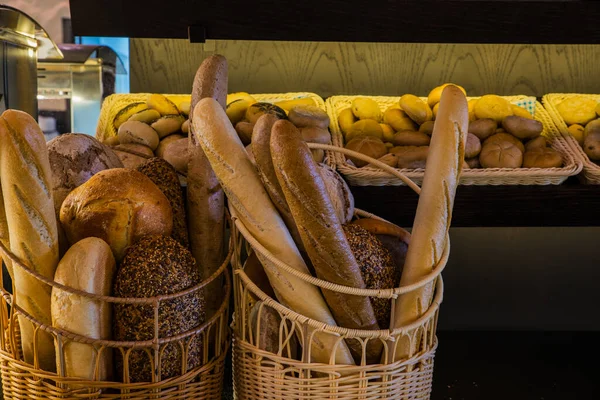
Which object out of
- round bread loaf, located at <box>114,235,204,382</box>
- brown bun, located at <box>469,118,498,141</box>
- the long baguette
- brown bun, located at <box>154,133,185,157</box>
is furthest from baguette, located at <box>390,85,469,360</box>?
brown bun, located at <box>154,133,185,157</box>

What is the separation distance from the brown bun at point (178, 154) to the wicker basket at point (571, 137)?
109 centimetres

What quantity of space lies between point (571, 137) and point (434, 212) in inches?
39.5

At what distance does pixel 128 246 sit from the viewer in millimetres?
1123

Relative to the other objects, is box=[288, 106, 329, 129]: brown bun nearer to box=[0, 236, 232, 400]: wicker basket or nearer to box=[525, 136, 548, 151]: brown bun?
box=[525, 136, 548, 151]: brown bun

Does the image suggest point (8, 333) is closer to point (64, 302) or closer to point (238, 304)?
point (64, 302)

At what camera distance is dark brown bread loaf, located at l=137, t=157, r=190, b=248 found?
49.4 inches

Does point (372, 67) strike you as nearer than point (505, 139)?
No

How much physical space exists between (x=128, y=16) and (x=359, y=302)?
92 cm

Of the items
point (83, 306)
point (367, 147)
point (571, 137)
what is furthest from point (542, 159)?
point (83, 306)

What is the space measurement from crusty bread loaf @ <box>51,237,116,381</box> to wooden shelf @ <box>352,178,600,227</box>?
803 millimetres

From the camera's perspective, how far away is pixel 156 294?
1.03 metres

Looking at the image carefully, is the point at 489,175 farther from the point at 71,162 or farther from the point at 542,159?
the point at 71,162

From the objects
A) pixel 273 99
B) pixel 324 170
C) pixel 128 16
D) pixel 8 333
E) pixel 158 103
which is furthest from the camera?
pixel 273 99

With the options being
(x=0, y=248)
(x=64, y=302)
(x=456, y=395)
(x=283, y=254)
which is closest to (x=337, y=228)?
(x=283, y=254)
